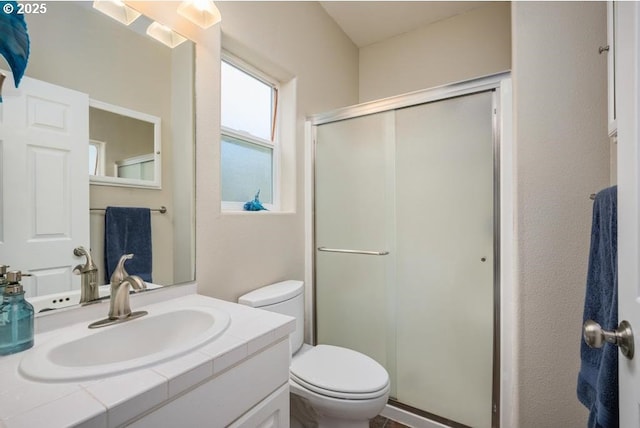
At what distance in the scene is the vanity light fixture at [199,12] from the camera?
1153mm

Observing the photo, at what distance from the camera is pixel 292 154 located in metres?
1.83

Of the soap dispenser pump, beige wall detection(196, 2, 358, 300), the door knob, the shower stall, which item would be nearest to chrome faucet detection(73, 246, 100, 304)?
the soap dispenser pump

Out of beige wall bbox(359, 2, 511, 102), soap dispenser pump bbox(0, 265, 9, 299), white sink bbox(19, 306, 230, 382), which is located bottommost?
white sink bbox(19, 306, 230, 382)

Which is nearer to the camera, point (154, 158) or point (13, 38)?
point (13, 38)

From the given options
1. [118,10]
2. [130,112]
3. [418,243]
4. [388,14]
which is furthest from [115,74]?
[388,14]

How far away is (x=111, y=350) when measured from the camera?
2.81ft

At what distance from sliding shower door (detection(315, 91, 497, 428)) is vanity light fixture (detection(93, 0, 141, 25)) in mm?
1119

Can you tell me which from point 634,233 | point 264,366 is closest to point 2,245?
point 264,366

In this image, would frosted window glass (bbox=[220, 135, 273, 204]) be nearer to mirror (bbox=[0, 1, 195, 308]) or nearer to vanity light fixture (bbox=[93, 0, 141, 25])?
mirror (bbox=[0, 1, 195, 308])

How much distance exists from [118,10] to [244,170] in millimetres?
836

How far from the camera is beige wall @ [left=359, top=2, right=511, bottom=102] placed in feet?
6.84

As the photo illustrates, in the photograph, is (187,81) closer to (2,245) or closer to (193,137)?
(193,137)

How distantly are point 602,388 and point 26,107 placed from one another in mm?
1660

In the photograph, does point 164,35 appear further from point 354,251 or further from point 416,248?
point 416,248
